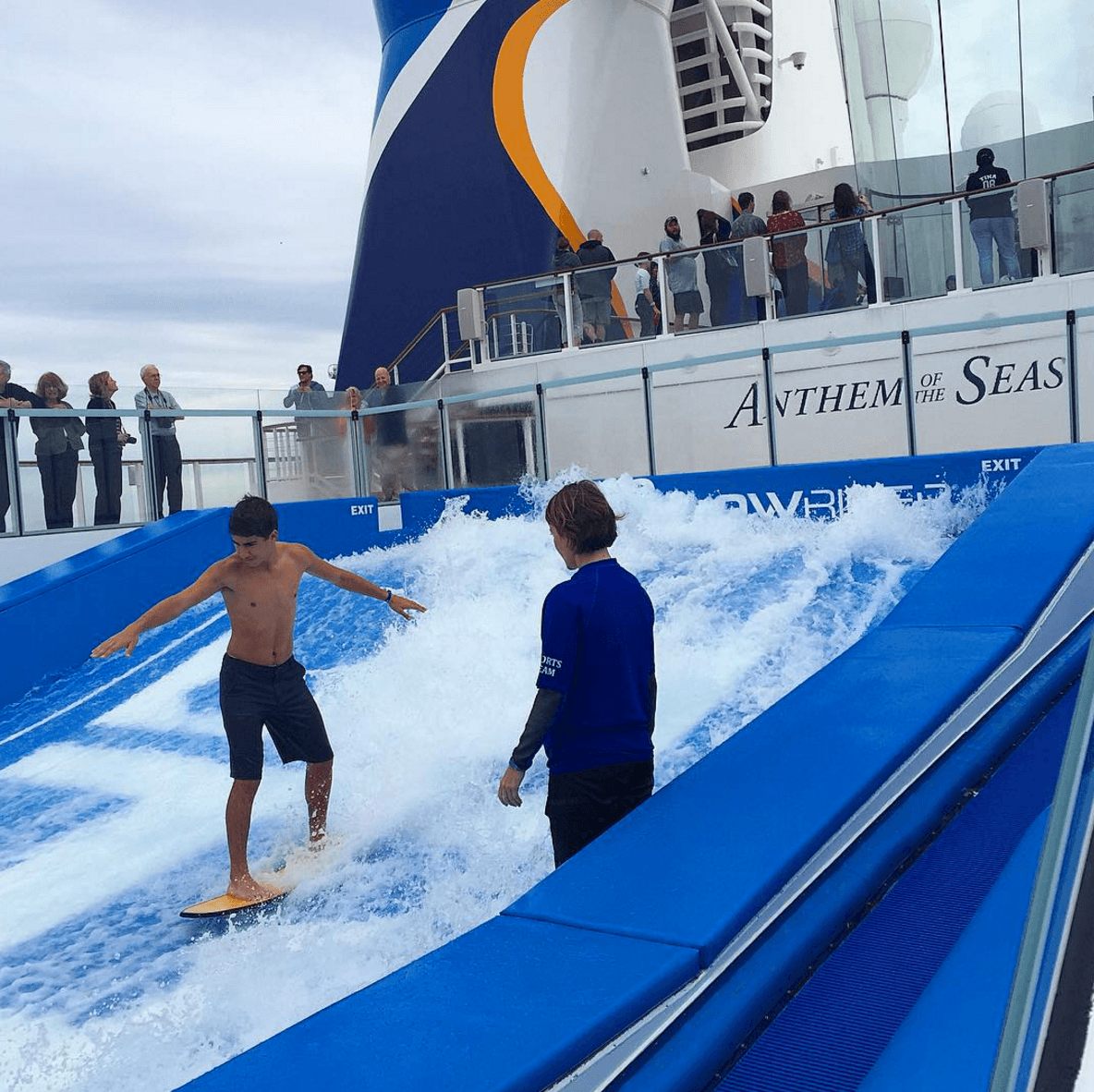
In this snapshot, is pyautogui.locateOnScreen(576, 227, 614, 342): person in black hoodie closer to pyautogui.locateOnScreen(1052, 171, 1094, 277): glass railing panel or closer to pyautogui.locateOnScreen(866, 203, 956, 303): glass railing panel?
pyautogui.locateOnScreen(866, 203, 956, 303): glass railing panel

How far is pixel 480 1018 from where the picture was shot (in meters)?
2.10

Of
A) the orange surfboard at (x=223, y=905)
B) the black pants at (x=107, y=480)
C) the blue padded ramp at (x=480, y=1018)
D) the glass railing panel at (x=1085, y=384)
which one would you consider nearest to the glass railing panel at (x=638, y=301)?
the glass railing panel at (x=1085, y=384)

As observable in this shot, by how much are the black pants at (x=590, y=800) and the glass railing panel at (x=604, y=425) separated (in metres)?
6.86

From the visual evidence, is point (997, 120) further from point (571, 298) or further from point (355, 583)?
point (355, 583)

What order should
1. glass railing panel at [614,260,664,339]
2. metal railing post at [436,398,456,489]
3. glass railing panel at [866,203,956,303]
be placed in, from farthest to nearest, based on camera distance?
glass railing panel at [614,260,664,339]
glass railing panel at [866,203,956,303]
metal railing post at [436,398,456,489]

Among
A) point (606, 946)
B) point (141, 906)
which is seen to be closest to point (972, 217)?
point (141, 906)

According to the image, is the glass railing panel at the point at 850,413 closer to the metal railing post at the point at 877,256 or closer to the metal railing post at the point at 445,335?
the metal railing post at the point at 877,256

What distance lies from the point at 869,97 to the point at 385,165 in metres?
6.98

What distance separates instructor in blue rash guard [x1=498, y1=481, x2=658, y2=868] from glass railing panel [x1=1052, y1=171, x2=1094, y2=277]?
866 centimetres

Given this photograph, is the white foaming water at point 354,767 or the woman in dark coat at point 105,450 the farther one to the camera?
the woman in dark coat at point 105,450

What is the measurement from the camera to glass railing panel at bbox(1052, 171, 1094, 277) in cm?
1015

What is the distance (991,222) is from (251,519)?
8.47 meters

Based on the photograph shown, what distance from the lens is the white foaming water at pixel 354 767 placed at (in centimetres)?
386

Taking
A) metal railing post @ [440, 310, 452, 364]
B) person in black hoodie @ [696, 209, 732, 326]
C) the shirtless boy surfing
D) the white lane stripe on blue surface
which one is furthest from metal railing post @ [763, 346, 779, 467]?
metal railing post @ [440, 310, 452, 364]
